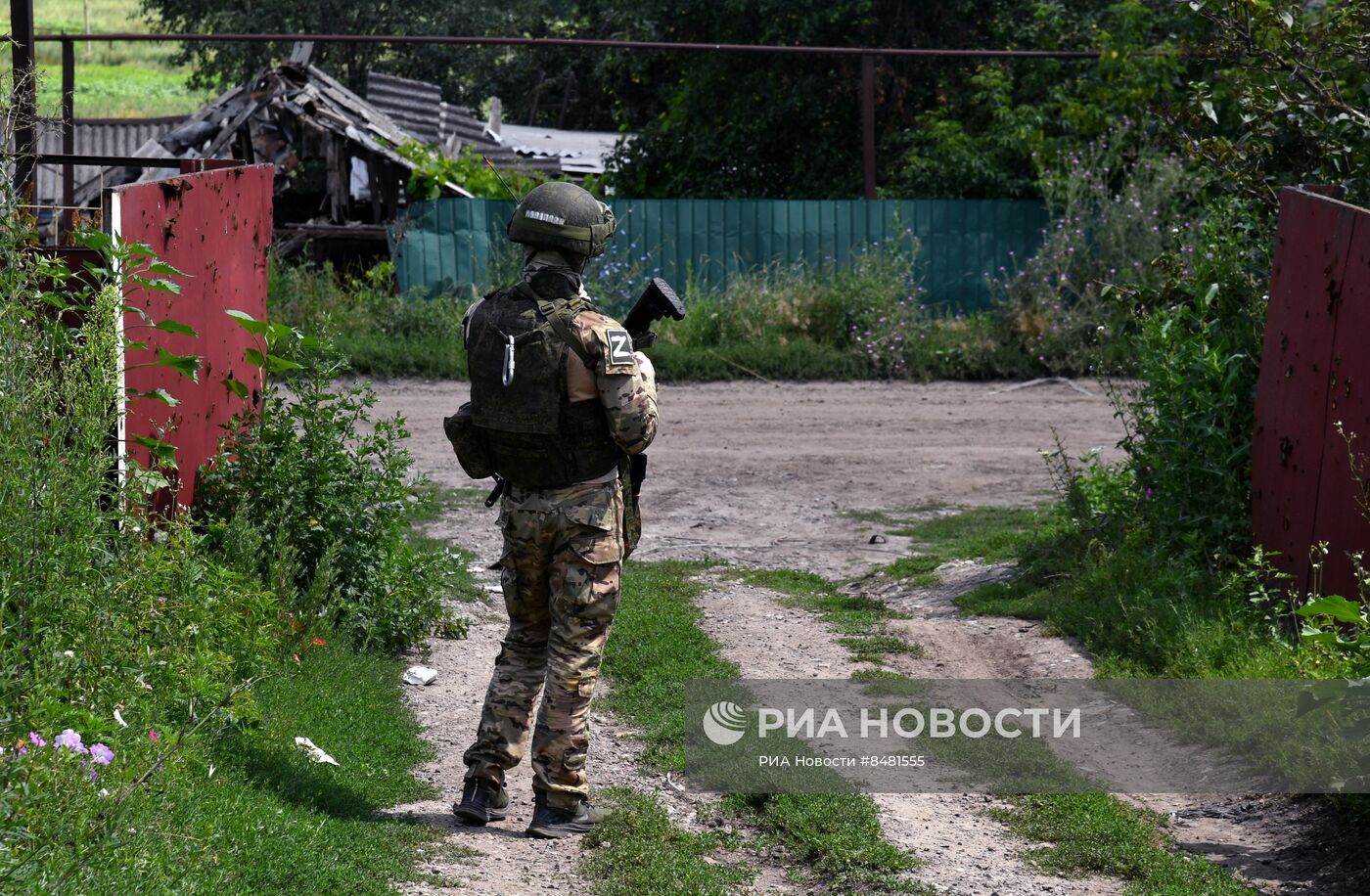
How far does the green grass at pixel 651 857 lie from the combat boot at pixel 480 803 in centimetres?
33

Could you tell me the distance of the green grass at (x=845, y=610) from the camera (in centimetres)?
667

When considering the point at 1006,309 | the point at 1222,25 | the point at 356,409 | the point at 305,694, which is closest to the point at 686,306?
the point at 1006,309

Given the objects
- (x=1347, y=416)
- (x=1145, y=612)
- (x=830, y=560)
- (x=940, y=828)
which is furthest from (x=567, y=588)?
(x=830, y=560)

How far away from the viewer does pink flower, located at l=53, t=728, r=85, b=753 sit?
129 inches

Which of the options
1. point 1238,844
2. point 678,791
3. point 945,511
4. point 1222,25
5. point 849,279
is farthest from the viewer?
point 849,279

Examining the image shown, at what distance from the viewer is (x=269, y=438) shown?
6270 mm

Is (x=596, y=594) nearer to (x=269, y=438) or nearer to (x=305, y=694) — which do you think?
(x=305, y=694)

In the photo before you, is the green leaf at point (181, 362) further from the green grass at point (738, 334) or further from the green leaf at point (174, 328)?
the green grass at point (738, 334)

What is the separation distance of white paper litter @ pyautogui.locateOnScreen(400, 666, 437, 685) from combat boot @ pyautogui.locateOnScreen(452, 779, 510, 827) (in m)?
1.52

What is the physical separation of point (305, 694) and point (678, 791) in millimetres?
1430

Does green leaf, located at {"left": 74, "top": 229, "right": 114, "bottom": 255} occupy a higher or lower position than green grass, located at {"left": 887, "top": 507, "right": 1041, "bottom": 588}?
higher

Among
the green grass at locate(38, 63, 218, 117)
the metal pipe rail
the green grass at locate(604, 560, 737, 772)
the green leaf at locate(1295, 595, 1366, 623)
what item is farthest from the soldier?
the green grass at locate(38, 63, 218, 117)

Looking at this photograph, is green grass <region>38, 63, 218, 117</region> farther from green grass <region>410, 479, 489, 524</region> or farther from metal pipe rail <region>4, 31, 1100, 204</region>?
green grass <region>410, 479, 489, 524</region>

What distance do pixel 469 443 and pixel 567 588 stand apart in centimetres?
58
